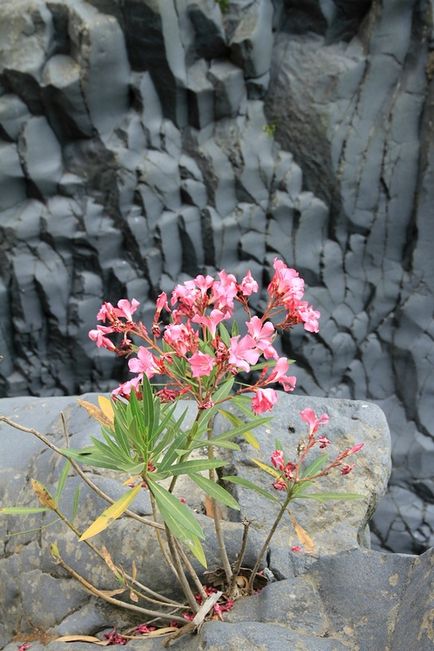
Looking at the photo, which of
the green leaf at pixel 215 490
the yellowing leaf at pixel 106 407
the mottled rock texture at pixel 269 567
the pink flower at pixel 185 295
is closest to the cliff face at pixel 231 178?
the mottled rock texture at pixel 269 567

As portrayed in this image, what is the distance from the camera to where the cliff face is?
4168mm

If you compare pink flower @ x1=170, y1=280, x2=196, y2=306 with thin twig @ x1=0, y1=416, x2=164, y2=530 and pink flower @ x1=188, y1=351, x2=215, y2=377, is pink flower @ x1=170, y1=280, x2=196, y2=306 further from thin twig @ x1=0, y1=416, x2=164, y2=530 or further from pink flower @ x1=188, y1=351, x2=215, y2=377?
thin twig @ x1=0, y1=416, x2=164, y2=530

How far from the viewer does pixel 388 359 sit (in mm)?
4906

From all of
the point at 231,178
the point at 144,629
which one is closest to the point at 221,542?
the point at 144,629

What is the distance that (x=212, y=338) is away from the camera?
3.64ft

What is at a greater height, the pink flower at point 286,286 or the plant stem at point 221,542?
the pink flower at point 286,286

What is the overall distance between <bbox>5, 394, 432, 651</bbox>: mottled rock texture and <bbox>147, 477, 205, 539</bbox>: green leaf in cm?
29

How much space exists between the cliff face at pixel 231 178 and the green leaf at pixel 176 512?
340 cm

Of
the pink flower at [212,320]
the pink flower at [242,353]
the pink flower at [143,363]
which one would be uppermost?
the pink flower at [212,320]

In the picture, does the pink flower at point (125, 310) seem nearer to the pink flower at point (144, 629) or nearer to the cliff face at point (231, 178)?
the pink flower at point (144, 629)

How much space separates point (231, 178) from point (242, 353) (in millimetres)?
Result: 3613

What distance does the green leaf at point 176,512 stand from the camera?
1.09 metres

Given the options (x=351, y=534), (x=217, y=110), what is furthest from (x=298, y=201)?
(x=351, y=534)

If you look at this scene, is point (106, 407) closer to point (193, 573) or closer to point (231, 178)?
point (193, 573)
